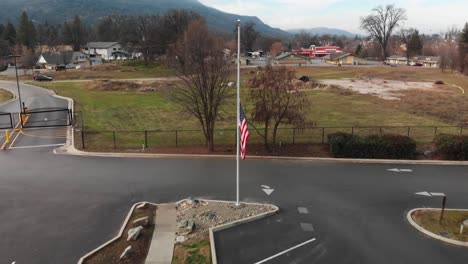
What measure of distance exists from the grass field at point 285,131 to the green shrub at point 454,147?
16.9ft

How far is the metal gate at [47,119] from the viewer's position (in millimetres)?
35562

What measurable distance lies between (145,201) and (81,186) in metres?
4.11

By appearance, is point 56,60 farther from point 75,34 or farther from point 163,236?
point 163,236

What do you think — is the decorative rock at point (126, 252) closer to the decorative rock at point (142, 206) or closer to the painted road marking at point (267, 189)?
the decorative rock at point (142, 206)

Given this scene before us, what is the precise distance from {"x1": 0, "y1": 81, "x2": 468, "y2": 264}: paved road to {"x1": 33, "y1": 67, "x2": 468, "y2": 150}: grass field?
7098mm

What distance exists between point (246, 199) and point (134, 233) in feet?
19.0

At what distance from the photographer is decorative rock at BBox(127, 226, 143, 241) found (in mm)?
13680

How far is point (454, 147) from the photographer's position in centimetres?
2412

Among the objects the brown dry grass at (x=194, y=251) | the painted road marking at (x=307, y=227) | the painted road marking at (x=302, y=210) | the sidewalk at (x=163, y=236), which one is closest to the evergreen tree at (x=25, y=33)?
the sidewalk at (x=163, y=236)

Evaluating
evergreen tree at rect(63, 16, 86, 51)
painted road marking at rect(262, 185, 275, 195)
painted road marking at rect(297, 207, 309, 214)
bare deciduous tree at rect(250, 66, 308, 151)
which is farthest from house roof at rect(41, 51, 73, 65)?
painted road marking at rect(297, 207, 309, 214)

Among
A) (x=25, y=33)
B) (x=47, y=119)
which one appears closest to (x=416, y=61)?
(x=25, y=33)

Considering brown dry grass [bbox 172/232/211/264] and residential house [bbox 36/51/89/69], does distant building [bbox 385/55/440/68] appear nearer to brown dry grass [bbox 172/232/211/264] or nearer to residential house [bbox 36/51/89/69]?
residential house [bbox 36/51/89/69]

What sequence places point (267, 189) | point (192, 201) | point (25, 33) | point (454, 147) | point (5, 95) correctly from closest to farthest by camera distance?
point (192, 201)
point (267, 189)
point (454, 147)
point (5, 95)
point (25, 33)

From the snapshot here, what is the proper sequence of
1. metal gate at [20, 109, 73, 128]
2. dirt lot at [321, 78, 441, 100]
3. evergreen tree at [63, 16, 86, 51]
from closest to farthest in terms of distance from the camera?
metal gate at [20, 109, 73, 128] → dirt lot at [321, 78, 441, 100] → evergreen tree at [63, 16, 86, 51]
